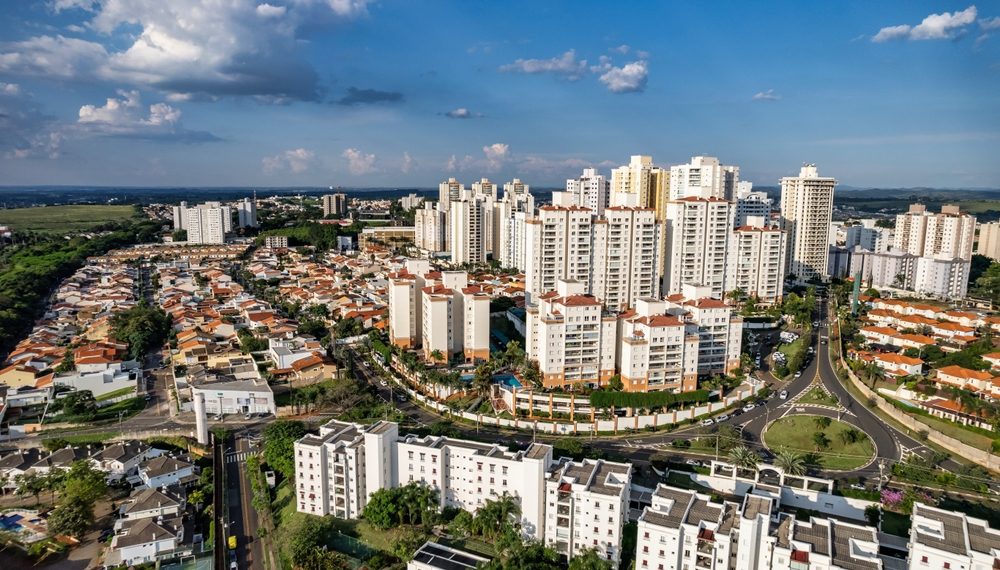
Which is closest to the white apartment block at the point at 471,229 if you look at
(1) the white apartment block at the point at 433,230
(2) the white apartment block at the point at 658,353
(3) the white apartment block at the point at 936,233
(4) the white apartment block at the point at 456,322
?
(1) the white apartment block at the point at 433,230

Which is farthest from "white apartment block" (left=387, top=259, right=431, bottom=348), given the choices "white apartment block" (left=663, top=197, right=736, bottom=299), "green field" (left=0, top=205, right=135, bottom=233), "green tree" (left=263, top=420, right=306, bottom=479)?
"green field" (left=0, top=205, right=135, bottom=233)

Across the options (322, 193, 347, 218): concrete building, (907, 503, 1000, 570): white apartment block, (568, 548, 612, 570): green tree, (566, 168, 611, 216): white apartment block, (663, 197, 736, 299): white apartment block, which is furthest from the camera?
(322, 193, 347, 218): concrete building

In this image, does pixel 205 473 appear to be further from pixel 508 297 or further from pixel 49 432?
pixel 508 297

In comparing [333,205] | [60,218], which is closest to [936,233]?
[333,205]

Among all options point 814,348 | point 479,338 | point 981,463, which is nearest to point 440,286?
point 479,338

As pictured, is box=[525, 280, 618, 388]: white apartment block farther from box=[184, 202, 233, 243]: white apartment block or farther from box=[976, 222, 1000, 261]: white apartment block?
box=[184, 202, 233, 243]: white apartment block

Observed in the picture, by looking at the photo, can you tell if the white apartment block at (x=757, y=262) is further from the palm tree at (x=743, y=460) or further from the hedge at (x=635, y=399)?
the palm tree at (x=743, y=460)
